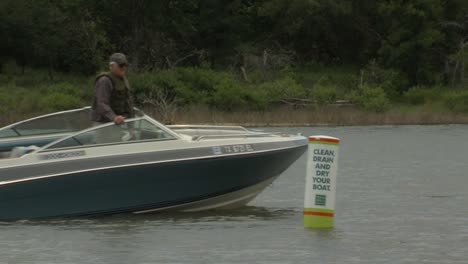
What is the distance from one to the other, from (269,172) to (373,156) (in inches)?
526

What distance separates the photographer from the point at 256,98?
1945 inches

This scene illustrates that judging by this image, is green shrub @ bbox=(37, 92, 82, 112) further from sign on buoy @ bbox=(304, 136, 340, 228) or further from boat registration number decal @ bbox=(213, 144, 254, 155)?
sign on buoy @ bbox=(304, 136, 340, 228)

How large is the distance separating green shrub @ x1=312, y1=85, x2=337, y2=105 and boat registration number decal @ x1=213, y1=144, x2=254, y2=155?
33.0 m

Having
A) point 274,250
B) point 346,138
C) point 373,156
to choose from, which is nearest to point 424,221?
point 274,250

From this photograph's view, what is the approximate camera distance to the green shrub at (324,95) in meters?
49.5

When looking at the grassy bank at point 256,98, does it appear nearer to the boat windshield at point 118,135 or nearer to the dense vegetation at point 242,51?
the dense vegetation at point 242,51

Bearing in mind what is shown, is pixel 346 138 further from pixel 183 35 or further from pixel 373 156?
pixel 183 35

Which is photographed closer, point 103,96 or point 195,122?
point 103,96

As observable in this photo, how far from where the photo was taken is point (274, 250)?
1454cm

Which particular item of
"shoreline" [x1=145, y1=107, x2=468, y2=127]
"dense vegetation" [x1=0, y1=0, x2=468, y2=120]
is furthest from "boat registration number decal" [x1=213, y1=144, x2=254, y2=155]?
"dense vegetation" [x1=0, y1=0, x2=468, y2=120]

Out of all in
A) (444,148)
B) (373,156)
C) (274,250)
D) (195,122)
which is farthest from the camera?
(195,122)

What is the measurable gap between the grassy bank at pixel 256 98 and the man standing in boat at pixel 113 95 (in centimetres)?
2491

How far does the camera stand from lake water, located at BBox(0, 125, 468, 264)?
46.7 ft

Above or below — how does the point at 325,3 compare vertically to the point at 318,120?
above
